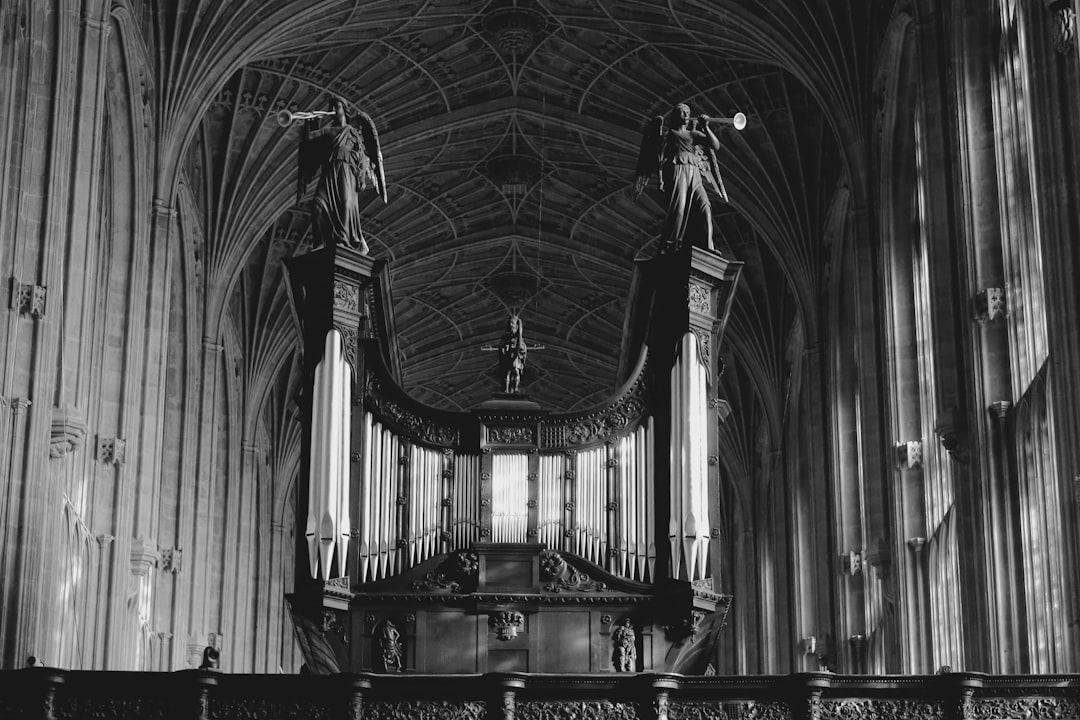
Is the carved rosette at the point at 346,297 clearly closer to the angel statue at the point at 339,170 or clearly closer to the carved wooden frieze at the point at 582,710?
the angel statue at the point at 339,170

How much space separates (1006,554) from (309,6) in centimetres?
1867

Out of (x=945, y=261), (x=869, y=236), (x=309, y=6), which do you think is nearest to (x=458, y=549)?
(x=945, y=261)

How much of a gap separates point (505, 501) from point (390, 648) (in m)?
2.52

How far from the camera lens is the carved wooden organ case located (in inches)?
→ 878

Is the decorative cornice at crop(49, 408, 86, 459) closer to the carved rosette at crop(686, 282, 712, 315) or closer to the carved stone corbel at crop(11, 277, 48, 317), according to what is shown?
the carved stone corbel at crop(11, 277, 48, 317)

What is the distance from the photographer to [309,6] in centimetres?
3641

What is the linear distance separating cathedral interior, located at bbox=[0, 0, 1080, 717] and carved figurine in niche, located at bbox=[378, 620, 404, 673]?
0.17 ft

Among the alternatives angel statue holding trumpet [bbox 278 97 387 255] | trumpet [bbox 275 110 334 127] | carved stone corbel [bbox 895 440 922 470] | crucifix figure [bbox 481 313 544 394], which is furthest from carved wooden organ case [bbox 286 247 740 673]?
carved stone corbel [bbox 895 440 922 470]

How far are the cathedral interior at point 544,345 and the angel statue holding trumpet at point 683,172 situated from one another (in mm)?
612

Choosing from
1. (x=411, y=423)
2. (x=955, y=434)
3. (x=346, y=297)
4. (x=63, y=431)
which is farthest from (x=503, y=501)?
(x=955, y=434)

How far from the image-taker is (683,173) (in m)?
24.6

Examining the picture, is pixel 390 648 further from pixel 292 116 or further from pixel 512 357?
pixel 292 116

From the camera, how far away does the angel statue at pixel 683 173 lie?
80.6 feet

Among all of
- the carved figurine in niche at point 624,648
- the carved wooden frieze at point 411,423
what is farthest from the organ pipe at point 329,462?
the carved figurine in niche at point 624,648
